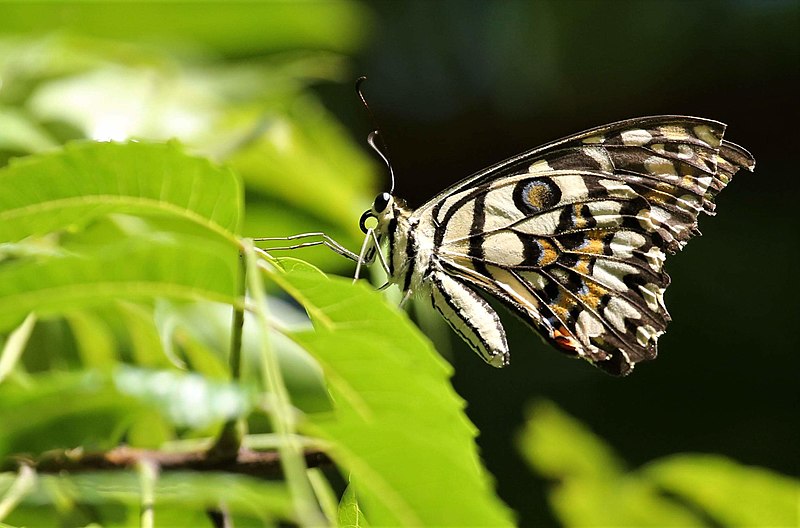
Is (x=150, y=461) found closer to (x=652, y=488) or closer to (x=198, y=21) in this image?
(x=652, y=488)

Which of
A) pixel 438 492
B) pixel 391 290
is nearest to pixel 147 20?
pixel 391 290

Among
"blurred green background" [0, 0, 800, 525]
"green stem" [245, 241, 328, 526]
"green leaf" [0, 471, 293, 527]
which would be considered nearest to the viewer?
"green stem" [245, 241, 328, 526]

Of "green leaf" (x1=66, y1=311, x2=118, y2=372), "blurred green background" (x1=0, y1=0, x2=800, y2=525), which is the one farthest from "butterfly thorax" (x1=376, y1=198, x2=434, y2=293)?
"blurred green background" (x1=0, y1=0, x2=800, y2=525)

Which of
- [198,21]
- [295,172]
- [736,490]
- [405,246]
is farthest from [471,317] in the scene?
[198,21]

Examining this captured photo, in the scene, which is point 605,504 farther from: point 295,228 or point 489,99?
point 489,99

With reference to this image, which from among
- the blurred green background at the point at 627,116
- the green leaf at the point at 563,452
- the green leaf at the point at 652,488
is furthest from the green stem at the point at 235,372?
the blurred green background at the point at 627,116

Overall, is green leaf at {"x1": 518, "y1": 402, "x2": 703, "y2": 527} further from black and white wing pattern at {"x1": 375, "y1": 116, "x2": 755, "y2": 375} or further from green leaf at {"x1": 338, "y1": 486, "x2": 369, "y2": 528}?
green leaf at {"x1": 338, "y1": 486, "x2": 369, "y2": 528}
